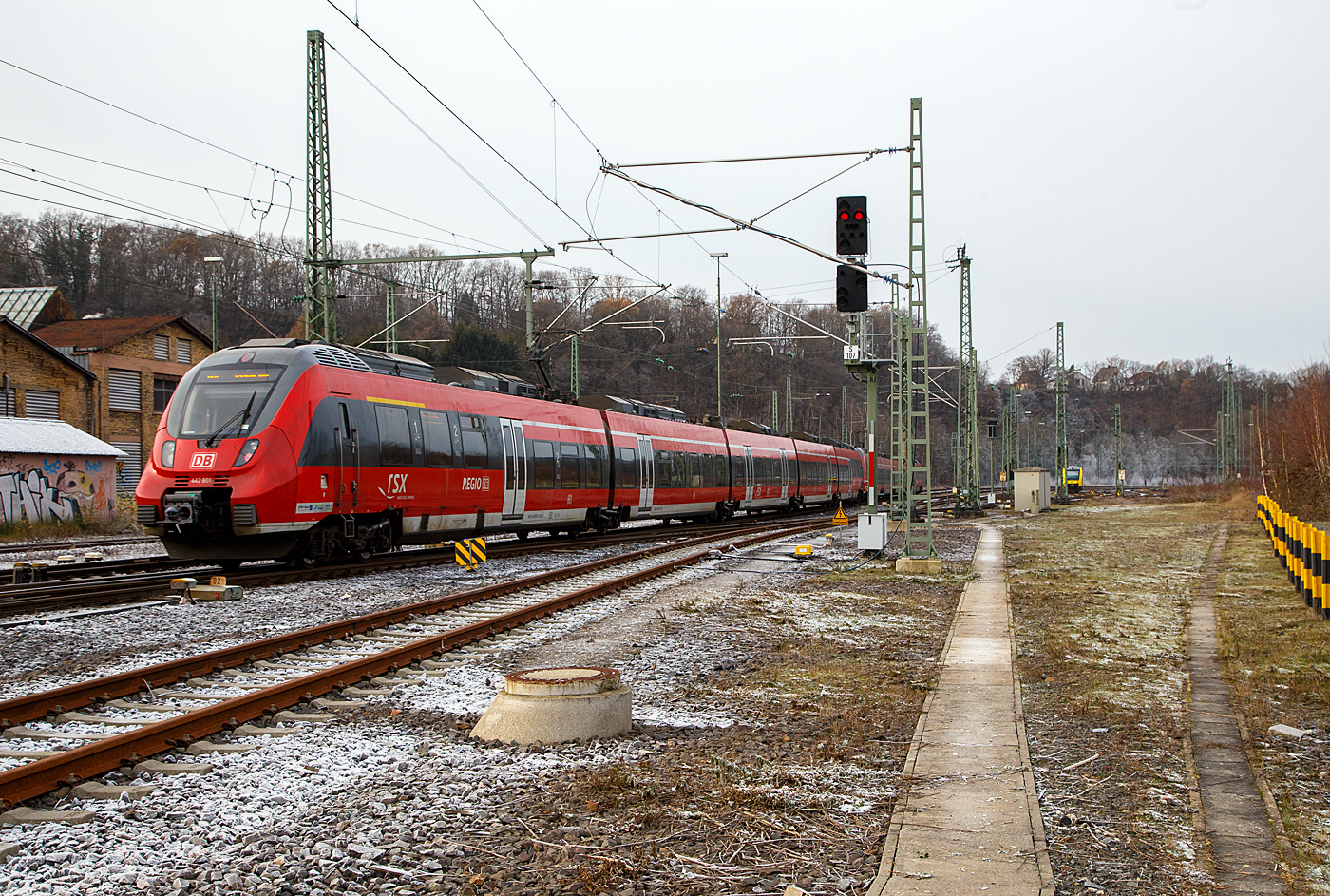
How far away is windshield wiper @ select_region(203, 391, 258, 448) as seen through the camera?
14539 mm

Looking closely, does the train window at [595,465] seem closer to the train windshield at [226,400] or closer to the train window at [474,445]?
the train window at [474,445]

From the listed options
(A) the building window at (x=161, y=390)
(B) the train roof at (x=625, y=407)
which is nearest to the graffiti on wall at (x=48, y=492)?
→ (B) the train roof at (x=625, y=407)

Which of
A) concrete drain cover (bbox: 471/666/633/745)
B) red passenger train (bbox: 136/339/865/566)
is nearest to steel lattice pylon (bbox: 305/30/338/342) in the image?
red passenger train (bbox: 136/339/865/566)

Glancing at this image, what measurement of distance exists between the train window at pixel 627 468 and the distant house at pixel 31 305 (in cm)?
3266

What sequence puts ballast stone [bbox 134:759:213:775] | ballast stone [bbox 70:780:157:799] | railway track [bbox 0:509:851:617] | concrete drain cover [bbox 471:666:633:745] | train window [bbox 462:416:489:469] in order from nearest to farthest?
ballast stone [bbox 70:780:157:799] < ballast stone [bbox 134:759:213:775] < concrete drain cover [bbox 471:666:633:745] < railway track [bbox 0:509:851:617] < train window [bbox 462:416:489:469]

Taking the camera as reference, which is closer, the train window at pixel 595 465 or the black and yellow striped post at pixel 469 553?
the black and yellow striped post at pixel 469 553

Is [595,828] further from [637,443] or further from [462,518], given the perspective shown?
[637,443]

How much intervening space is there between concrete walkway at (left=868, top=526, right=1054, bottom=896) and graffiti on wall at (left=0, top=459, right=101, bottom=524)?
2734 centimetres

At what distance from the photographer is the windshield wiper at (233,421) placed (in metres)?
14.5

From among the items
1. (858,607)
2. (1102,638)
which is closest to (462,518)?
(858,607)

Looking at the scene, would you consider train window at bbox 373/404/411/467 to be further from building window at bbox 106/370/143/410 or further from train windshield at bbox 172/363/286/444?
building window at bbox 106/370/143/410

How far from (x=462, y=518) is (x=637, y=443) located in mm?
9711

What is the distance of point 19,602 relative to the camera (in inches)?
454

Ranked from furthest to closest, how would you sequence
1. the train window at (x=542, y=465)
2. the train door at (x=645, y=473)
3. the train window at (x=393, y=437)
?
1. the train door at (x=645, y=473)
2. the train window at (x=542, y=465)
3. the train window at (x=393, y=437)
